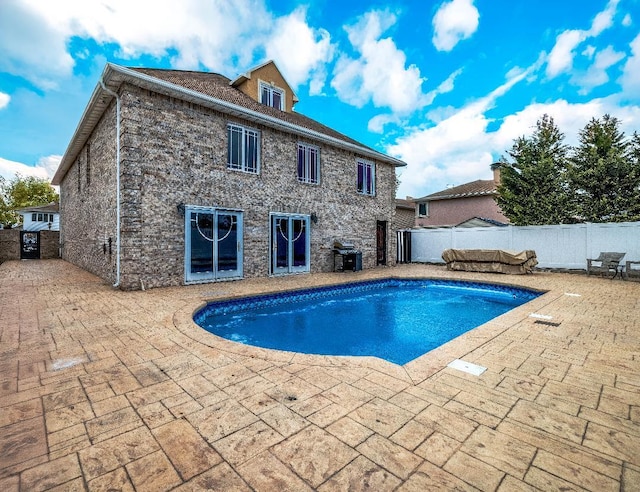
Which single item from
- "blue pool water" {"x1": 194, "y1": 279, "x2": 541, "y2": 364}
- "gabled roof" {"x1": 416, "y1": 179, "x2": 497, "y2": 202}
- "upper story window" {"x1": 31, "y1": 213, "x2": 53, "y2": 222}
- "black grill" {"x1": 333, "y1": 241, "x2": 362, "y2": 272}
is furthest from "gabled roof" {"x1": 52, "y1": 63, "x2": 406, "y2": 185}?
"upper story window" {"x1": 31, "y1": 213, "x2": 53, "y2": 222}

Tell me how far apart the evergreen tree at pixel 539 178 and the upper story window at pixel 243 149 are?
1212 cm

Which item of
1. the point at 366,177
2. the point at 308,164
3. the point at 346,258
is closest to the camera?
the point at 308,164

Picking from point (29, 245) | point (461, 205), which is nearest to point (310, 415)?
point (29, 245)

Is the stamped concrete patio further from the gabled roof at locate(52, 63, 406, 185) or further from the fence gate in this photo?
the fence gate

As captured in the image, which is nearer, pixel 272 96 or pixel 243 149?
pixel 243 149

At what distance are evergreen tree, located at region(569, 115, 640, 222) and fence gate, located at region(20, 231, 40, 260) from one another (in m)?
26.9

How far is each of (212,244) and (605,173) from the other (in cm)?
1562

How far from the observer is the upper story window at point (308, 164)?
10828 millimetres

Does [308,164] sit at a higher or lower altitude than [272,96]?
lower

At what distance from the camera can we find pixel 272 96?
12555mm

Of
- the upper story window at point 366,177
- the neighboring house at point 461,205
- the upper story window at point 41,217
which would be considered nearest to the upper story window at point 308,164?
the upper story window at point 366,177

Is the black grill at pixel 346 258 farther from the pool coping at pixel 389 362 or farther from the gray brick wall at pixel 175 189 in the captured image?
the pool coping at pixel 389 362

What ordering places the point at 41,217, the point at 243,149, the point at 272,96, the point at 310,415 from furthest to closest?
the point at 41,217 → the point at 272,96 → the point at 243,149 → the point at 310,415

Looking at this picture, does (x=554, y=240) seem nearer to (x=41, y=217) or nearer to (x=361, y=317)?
(x=361, y=317)
